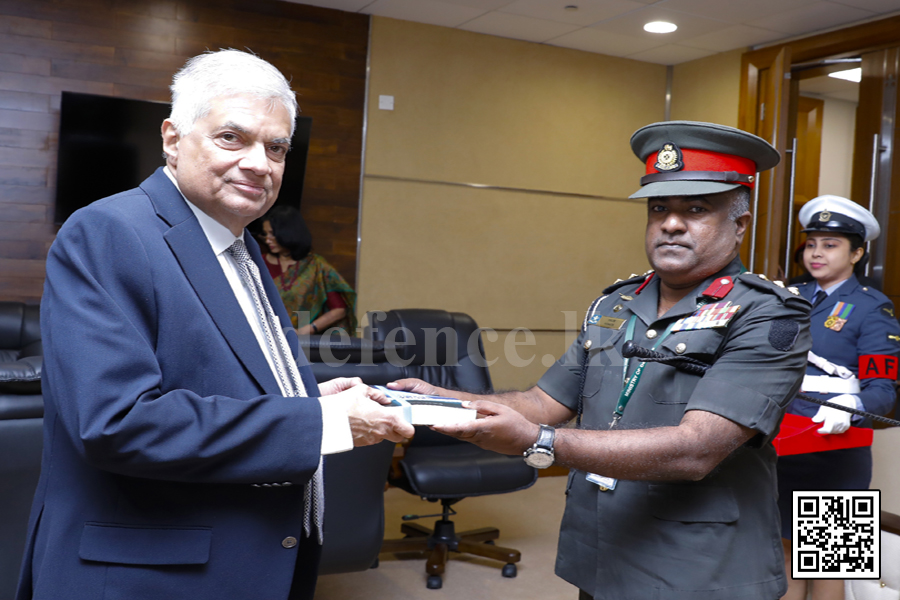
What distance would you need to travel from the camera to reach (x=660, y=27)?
5445 mm

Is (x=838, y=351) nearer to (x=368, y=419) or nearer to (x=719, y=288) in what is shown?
(x=719, y=288)

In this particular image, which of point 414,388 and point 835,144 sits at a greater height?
point 835,144

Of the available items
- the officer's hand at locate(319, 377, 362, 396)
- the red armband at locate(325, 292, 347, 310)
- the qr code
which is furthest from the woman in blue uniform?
the red armband at locate(325, 292, 347, 310)

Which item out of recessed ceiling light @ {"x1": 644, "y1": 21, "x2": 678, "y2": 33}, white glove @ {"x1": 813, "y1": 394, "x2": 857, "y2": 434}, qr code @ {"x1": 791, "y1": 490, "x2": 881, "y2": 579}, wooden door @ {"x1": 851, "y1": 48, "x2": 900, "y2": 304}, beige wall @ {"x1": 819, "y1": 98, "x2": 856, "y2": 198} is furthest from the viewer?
beige wall @ {"x1": 819, "y1": 98, "x2": 856, "y2": 198}

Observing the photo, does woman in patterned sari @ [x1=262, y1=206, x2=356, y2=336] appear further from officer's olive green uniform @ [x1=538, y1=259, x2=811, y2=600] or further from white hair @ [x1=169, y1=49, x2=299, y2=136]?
white hair @ [x1=169, y1=49, x2=299, y2=136]

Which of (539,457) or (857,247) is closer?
(539,457)

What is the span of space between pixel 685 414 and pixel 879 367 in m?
1.87

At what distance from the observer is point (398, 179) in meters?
5.55

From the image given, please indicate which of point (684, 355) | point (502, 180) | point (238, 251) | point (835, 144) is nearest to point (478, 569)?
point (684, 355)

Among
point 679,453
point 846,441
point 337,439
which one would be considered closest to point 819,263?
point 846,441

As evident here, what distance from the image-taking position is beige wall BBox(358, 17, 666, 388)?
5.54 m

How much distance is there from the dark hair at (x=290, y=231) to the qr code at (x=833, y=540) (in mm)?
3340

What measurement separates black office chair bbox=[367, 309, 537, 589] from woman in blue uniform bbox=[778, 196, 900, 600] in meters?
1.20

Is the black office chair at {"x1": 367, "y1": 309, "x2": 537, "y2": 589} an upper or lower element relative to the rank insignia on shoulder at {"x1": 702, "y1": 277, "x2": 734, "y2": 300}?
lower
